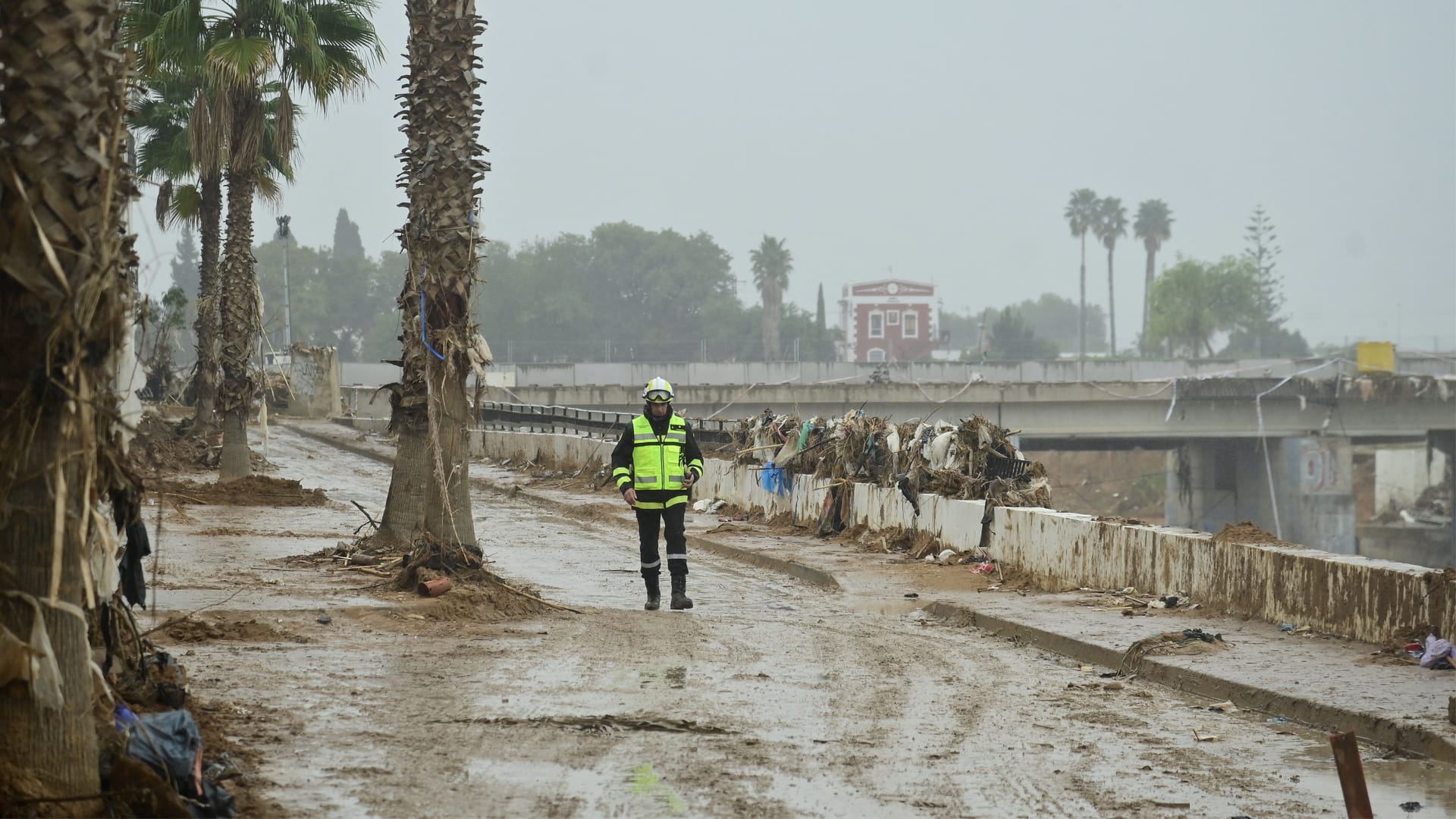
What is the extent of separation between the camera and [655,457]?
40.0ft

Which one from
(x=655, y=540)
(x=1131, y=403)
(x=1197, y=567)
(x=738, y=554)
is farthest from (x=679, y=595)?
(x=1131, y=403)

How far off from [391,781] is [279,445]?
33.6 m

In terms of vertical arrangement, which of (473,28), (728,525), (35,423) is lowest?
(728,525)

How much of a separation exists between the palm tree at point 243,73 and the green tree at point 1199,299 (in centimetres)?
10094

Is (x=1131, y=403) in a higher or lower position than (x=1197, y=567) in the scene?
higher

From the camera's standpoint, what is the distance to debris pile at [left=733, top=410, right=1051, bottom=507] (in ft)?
52.9

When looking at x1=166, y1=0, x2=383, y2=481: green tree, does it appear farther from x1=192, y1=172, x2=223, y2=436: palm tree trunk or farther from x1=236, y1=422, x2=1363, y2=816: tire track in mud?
x1=236, y1=422, x2=1363, y2=816: tire track in mud

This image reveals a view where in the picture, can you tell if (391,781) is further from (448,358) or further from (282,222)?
(282,222)

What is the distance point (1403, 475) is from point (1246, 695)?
183 feet

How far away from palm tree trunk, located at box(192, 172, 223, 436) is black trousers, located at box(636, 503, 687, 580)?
18403 millimetres

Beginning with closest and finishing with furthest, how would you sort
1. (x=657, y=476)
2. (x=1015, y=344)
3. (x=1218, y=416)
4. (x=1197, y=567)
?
(x=1197, y=567)
(x=657, y=476)
(x=1218, y=416)
(x=1015, y=344)

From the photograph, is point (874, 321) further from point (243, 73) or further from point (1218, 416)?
point (243, 73)

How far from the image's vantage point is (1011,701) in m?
8.54

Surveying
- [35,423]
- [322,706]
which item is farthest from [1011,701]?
[35,423]
